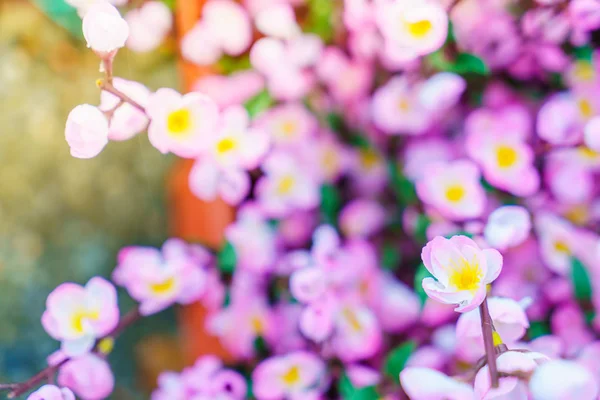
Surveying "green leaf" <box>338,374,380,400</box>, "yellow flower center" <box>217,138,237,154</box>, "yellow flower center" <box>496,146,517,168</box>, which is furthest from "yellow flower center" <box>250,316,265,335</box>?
"yellow flower center" <box>496,146,517,168</box>

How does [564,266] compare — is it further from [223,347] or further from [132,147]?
[132,147]

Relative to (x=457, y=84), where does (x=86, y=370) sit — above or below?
below

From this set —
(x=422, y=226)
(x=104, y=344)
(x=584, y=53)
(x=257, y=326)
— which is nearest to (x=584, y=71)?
(x=584, y=53)

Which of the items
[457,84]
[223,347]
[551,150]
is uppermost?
[457,84]

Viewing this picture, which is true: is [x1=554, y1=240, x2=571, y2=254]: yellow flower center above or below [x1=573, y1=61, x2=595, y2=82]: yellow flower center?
below

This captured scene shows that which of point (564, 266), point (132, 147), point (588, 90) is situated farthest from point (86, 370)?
point (588, 90)

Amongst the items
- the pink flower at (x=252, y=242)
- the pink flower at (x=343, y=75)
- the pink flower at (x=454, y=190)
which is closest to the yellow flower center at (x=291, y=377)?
the pink flower at (x=252, y=242)

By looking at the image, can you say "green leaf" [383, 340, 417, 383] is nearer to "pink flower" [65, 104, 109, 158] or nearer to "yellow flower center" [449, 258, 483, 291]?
"yellow flower center" [449, 258, 483, 291]
